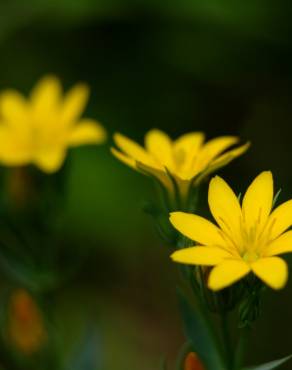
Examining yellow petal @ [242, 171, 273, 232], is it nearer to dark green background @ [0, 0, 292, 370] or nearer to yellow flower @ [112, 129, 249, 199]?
yellow flower @ [112, 129, 249, 199]

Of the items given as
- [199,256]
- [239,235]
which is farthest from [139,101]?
[199,256]

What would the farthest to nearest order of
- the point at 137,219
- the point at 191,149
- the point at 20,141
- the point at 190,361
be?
the point at 137,219 < the point at 20,141 < the point at 191,149 < the point at 190,361

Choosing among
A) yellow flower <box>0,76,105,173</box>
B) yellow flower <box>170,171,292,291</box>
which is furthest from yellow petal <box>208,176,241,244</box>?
yellow flower <box>0,76,105,173</box>

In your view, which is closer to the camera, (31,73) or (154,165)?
(154,165)

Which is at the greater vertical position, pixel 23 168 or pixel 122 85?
pixel 122 85

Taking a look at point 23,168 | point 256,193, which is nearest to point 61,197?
point 23,168

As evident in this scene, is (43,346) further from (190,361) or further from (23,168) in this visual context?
(190,361)
